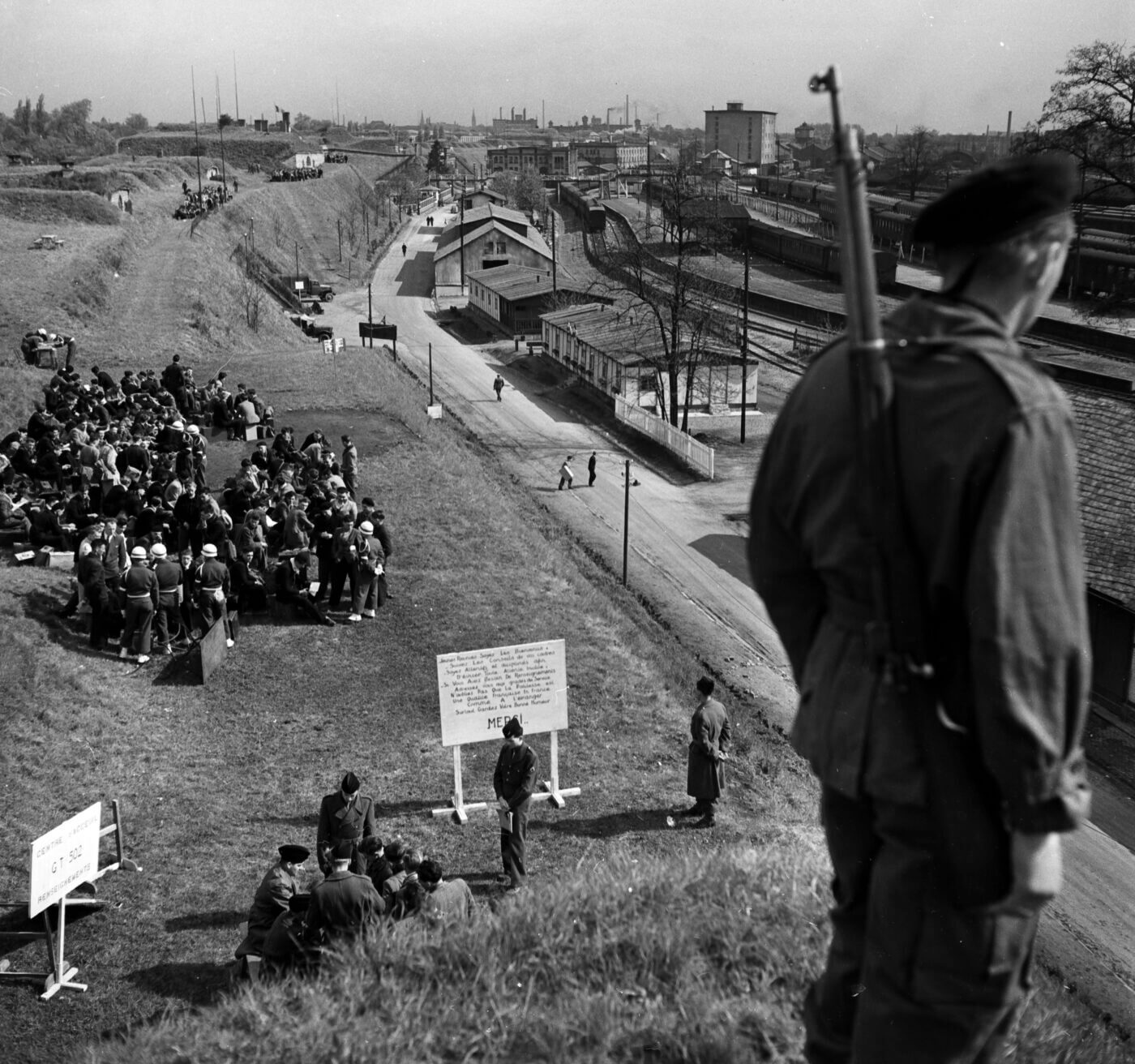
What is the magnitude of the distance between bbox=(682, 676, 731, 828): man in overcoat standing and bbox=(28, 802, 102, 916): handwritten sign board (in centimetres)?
643

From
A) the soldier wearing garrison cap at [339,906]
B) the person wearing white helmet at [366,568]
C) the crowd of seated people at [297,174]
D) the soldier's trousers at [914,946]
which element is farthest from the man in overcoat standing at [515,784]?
the crowd of seated people at [297,174]

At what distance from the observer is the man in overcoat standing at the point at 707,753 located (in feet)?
43.8

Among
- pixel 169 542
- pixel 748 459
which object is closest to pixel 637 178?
pixel 748 459

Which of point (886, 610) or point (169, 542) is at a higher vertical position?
point (886, 610)

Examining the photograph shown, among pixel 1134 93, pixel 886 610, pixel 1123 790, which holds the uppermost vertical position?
pixel 1134 93

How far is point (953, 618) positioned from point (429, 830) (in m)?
11.2

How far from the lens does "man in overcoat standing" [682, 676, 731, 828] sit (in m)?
13.3

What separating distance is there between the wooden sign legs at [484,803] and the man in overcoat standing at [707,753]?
1588 millimetres

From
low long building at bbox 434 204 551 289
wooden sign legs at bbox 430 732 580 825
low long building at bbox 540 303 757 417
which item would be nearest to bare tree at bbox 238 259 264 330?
low long building at bbox 540 303 757 417

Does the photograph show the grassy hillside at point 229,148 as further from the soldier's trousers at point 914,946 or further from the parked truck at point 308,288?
the soldier's trousers at point 914,946

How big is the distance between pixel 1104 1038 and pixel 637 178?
149206 mm

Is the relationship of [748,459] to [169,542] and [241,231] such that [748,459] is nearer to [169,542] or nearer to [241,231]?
[169,542]

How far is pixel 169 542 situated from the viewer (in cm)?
1898

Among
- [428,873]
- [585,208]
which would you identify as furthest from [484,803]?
[585,208]
